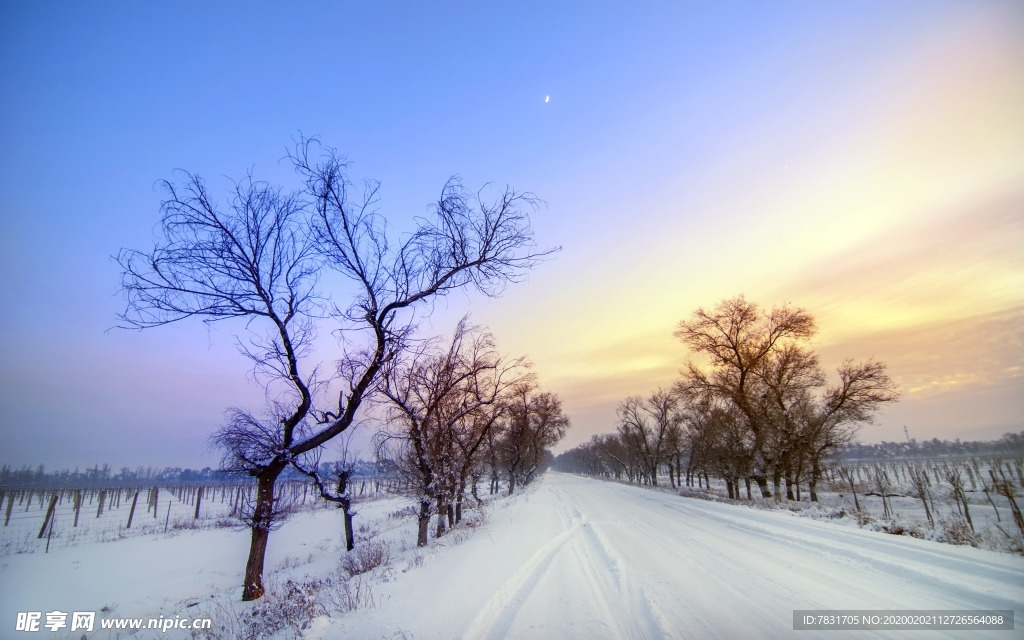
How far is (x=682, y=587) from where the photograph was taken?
608 centimetres

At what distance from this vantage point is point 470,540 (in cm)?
1148

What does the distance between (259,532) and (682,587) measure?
9.02m

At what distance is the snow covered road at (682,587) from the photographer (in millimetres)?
4719

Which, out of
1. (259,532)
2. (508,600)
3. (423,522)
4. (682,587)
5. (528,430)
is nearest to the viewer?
(508,600)

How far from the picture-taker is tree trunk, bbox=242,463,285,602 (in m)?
8.69

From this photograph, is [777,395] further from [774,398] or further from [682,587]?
[682,587]

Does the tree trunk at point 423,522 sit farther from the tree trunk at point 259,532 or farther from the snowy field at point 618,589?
the tree trunk at point 259,532

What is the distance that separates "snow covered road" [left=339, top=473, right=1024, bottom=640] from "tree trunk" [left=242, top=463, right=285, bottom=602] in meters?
3.83

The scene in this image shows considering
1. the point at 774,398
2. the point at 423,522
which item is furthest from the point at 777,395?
the point at 423,522

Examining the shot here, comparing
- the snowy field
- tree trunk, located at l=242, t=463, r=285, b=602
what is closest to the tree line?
the snowy field

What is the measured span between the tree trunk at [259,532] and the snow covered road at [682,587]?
12.6 feet

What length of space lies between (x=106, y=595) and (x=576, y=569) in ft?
56.2

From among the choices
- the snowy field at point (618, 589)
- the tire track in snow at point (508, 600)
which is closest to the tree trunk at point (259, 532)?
the snowy field at point (618, 589)

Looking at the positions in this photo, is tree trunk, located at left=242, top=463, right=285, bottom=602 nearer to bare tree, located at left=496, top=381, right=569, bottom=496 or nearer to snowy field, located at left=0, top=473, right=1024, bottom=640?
snowy field, located at left=0, top=473, right=1024, bottom=640
